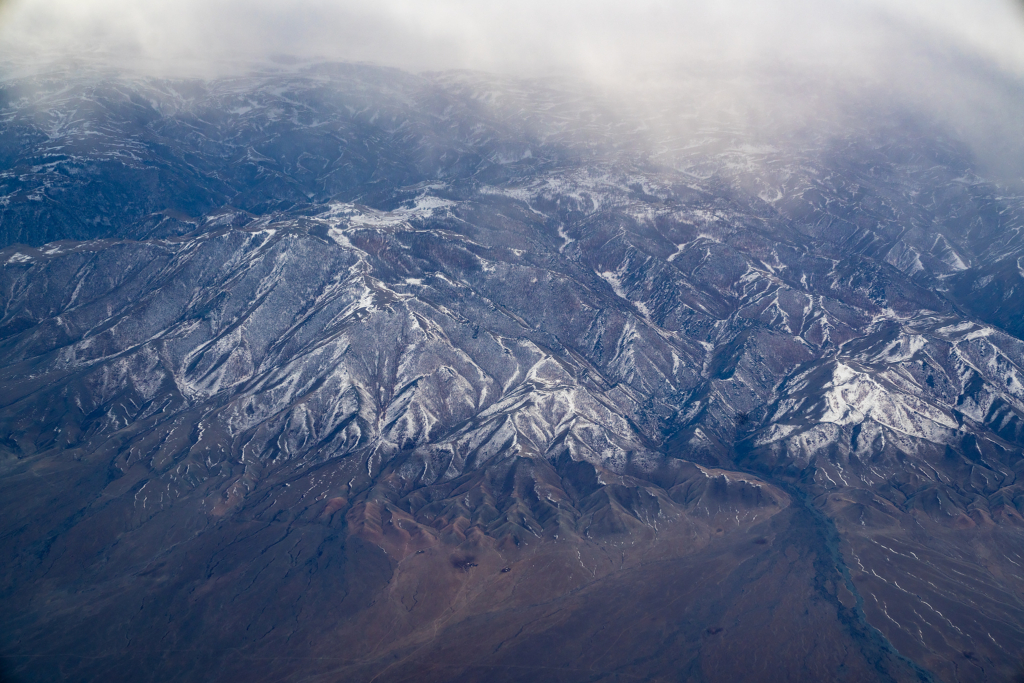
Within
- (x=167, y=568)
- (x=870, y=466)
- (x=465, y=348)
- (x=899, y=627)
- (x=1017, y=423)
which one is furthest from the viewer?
(x=465, y=348)

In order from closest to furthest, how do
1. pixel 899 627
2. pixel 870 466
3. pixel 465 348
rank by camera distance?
pixel 899 627
pixel 870 466
pixel 465 348

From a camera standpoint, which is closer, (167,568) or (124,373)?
(167,568)

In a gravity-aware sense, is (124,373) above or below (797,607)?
below

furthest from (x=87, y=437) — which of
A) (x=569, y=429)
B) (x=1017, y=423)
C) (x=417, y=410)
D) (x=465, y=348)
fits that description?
(x=1017, y=423)

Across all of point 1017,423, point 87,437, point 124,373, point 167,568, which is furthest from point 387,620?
point 1017,423

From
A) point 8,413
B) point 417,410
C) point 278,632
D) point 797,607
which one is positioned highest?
point 797,607

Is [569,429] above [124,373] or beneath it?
above

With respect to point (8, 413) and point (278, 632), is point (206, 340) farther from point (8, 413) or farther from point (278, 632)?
point (278, 632)

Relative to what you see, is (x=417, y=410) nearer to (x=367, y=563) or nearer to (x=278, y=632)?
(x=367, y=563)

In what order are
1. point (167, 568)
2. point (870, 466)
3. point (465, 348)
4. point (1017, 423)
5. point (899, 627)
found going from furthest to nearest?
point (465, 348), point (1017, 423), point (870, 466), point (167, 568), point (899, 627)
